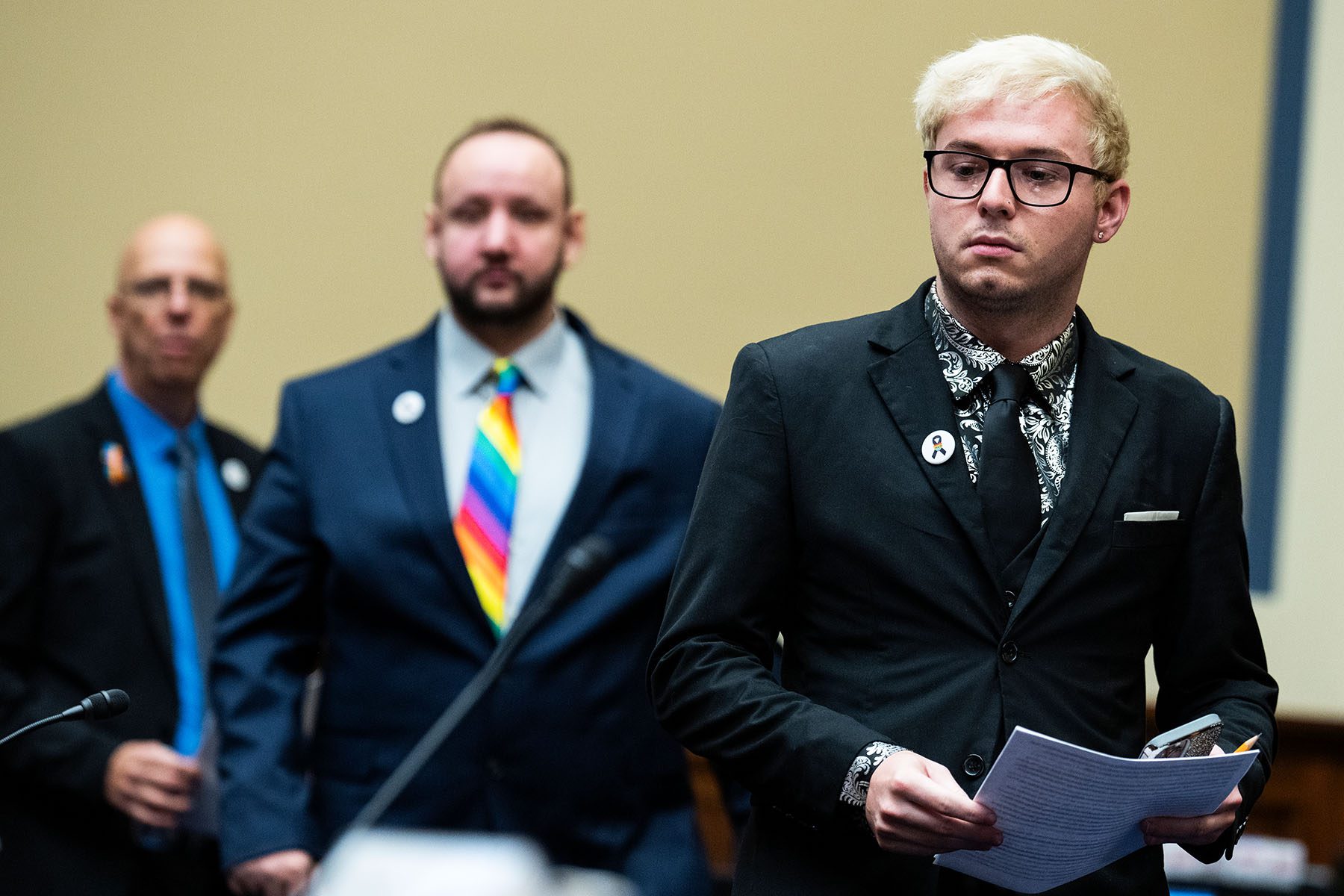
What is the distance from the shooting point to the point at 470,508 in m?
2.62

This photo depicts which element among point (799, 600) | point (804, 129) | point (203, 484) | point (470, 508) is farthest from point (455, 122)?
point (799, 600)

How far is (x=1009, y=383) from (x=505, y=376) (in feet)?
4.00

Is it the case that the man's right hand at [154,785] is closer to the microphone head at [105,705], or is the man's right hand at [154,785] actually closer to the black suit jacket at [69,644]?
the black suit jacket at [69,644]

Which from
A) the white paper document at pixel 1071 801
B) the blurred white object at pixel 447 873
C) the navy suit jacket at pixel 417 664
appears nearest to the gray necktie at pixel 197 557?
the navy suit jacket at pixel 417 664

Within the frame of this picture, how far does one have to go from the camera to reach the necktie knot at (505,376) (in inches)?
109

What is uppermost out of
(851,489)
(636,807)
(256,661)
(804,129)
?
(804,129)

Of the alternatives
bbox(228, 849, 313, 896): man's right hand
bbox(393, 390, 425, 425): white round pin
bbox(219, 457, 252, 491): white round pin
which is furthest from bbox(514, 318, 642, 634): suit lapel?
bbox(219, 457, 252, 491): white round pin

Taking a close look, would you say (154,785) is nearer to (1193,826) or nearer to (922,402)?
(922,402)

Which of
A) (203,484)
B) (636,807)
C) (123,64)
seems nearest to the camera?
(636,807)

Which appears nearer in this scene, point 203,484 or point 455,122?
point 203,484

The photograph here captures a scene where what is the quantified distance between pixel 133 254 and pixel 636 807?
1.81m

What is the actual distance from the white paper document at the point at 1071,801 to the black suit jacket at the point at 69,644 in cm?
185

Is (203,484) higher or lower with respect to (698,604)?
lower

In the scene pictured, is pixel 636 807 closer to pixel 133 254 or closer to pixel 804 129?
pixel 133 254
